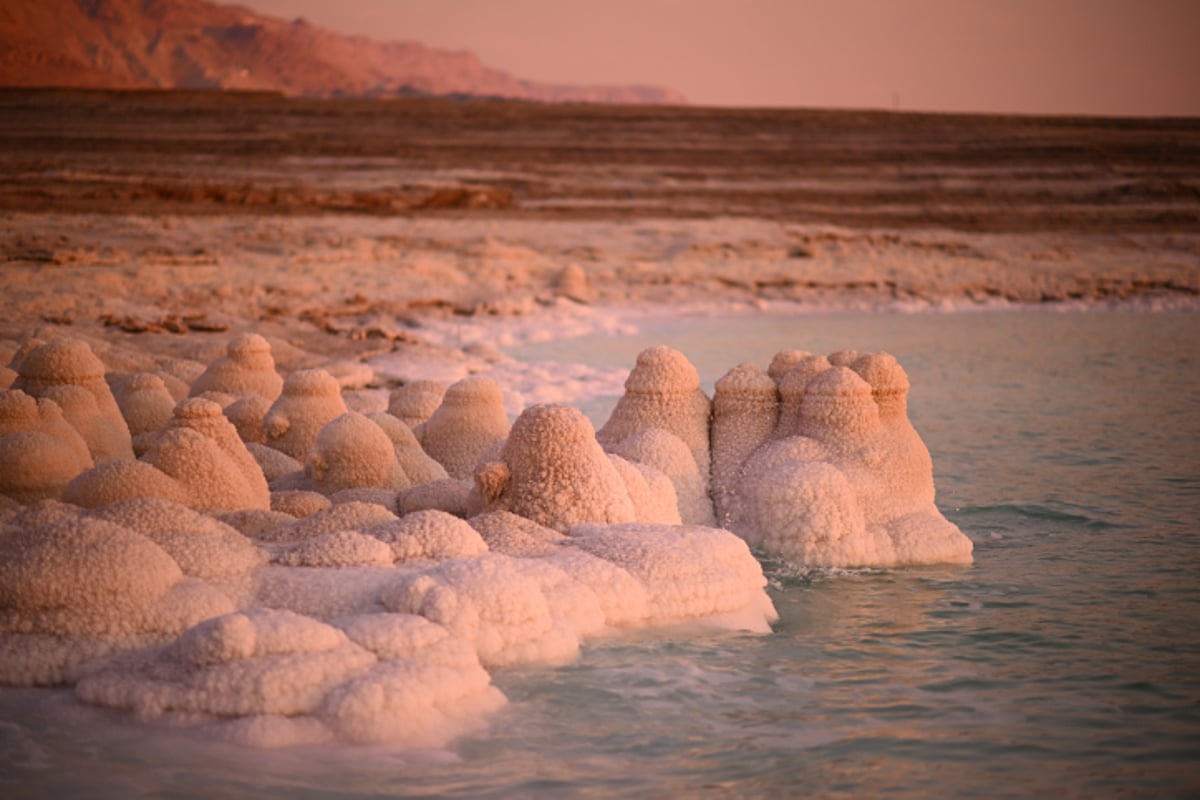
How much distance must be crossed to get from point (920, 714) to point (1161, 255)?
19.3 m

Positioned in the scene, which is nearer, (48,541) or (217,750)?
(217,750)

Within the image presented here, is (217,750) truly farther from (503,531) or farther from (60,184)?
(60,184)

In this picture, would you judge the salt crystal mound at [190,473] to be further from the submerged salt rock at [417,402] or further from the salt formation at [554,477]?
the submerged salt rock at [417,402]

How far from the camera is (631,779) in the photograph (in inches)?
117

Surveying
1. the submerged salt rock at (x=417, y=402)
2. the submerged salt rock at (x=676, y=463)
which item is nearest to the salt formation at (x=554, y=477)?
the submerged salt rock at (x=676, y=463)

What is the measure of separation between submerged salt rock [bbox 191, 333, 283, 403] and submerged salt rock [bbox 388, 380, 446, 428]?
651mm

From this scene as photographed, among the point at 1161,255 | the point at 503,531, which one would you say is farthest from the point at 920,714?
the point at 1161,255

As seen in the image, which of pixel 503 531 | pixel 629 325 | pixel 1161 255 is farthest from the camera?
pixel 1161 255

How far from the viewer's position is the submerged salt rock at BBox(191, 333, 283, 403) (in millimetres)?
6324

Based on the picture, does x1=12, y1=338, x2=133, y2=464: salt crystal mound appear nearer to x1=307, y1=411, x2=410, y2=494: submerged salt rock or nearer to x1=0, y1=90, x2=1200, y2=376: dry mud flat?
x1=307, y1=411, x2=410, y2=494: submerged salt rock

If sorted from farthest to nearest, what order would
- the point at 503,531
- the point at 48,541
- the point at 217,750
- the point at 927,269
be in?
1. the point at 927,269
2. the point at 503,531
3. the point at 48,541
4. the point at 217,750

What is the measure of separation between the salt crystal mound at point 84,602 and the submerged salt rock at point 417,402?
109 inches

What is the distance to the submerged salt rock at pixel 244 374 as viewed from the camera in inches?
249

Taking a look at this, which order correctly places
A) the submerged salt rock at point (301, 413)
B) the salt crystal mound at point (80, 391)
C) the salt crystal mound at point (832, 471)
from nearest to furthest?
the salt crystal mound at point (832, 471)
the salt crystal mound at point (80, 391)
the submerged salt rock at point (301, 413)
